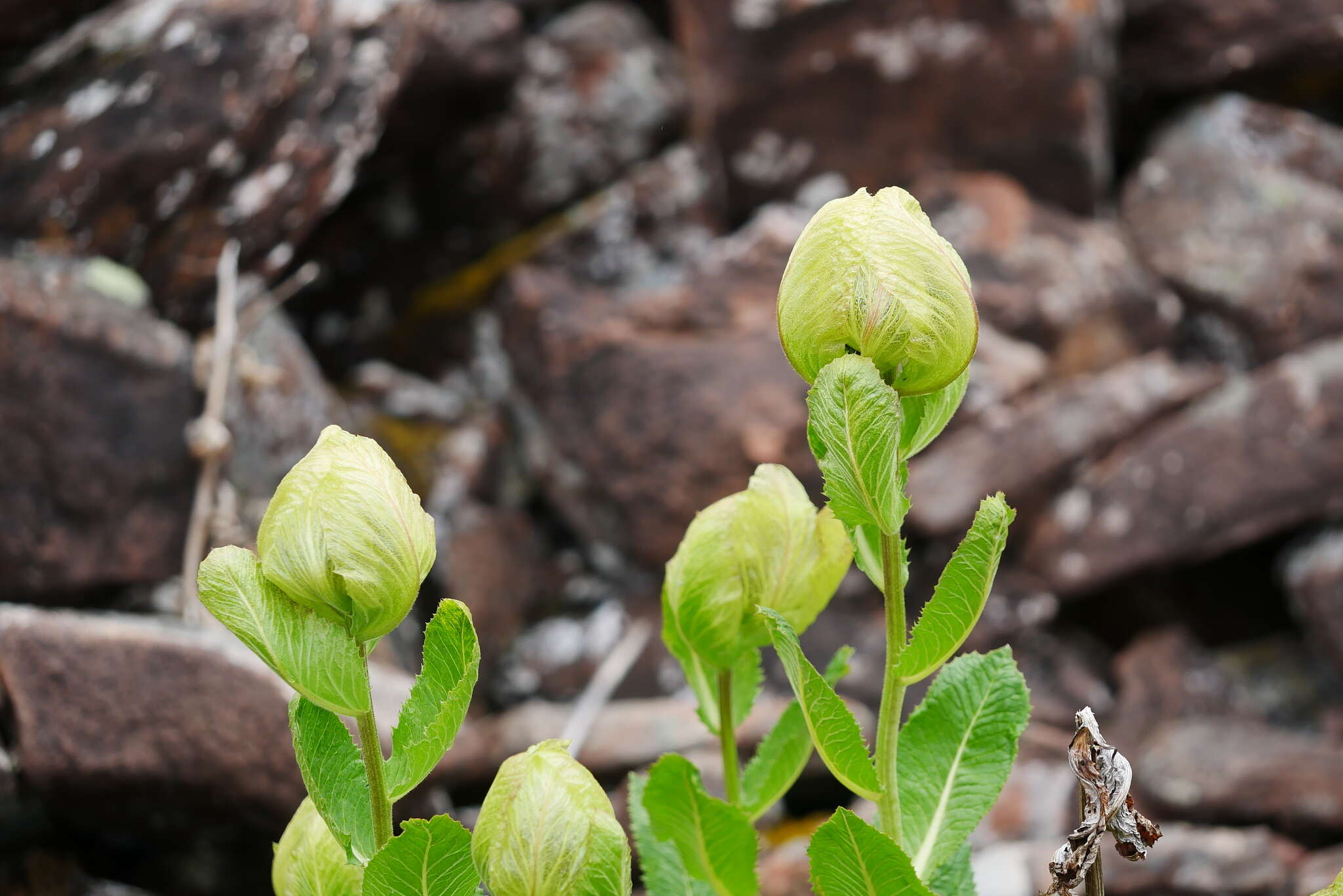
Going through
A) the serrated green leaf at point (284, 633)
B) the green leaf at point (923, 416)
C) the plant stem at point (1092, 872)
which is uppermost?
the serrated green leaf at point (284, 633)

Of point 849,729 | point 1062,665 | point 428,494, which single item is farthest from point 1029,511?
point 849,729

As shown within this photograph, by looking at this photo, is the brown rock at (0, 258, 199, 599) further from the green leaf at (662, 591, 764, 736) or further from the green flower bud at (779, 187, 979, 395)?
the green flower bud at (779, 187, 979, 395)

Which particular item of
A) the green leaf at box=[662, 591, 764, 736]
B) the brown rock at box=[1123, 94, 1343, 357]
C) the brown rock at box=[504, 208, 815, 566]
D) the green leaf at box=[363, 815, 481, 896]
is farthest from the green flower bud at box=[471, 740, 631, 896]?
the brown rock at box=[1123, 94, 1343, 357]

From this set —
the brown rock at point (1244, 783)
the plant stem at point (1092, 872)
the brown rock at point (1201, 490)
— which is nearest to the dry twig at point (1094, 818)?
the plant stem at point (1092, 872)

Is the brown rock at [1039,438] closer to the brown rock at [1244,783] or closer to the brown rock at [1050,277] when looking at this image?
the brown rock at [1050,277]

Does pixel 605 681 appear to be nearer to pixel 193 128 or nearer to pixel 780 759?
pixel 193 128

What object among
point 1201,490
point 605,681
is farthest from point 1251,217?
point 605,681
